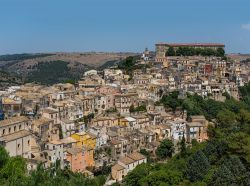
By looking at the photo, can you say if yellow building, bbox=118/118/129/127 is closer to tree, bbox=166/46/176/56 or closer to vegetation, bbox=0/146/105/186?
vegetation, bbox=0/146/105/186

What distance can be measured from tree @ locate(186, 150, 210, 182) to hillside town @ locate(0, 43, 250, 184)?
22.3 feet

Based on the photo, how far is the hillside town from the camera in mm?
35312

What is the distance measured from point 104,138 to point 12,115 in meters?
8.09

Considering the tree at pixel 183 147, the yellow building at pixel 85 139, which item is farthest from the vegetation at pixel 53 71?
the tree at pixel 183 147

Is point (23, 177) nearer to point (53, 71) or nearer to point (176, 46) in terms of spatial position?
point (176, 46)

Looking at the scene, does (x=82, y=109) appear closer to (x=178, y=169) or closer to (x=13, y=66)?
(x=178, y=169)

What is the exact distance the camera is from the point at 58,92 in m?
47.4

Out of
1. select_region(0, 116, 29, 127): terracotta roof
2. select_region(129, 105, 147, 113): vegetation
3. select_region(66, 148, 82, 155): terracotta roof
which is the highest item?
select_region(0, 116, 29, 127): terracotta roof

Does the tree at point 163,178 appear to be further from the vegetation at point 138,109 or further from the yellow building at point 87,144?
the vegetation at point 138,109

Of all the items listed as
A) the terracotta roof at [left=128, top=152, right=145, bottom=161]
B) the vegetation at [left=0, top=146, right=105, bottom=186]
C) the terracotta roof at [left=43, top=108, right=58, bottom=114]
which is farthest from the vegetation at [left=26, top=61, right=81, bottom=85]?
the vegetation at [left=0, top=146, right=105, bottom=186]

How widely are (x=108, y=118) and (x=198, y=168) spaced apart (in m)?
15.3

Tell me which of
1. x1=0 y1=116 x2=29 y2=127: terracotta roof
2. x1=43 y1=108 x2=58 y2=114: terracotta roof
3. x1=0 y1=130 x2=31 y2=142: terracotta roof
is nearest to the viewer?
x1=0 y1=130 x2=31 y2=142: terracotta roof

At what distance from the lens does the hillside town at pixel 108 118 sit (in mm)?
35312

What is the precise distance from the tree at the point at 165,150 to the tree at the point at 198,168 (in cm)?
936
